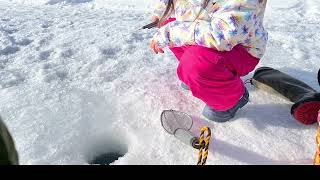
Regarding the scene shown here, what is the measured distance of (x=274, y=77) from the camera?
2820mm

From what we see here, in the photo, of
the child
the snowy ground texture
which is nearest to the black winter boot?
the snowy ground texture

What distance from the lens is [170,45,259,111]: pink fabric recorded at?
2.39 metres

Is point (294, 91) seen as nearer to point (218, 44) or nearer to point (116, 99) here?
point (218, 44)

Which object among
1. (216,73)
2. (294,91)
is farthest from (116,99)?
(294,91)

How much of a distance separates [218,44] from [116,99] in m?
0.72

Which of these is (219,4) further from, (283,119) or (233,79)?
(283,119)

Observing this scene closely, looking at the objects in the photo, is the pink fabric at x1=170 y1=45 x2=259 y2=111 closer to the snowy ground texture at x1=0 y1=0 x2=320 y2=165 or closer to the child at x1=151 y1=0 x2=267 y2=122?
the child at x1=151 y1=0 x2=267 y2=122

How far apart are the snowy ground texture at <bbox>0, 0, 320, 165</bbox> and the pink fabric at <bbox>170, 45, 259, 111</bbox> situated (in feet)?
0.46

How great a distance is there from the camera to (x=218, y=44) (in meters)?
2.33

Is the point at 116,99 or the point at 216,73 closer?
the point at 216,73

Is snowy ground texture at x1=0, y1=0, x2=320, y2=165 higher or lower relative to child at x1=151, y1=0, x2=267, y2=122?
lower

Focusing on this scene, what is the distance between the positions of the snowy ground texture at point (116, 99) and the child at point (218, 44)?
0.45 feet

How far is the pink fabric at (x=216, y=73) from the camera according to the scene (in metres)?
2.39

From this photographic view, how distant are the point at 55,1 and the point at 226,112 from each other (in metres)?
3.16
